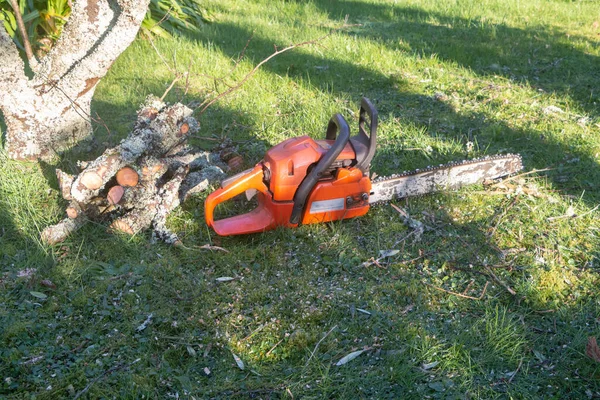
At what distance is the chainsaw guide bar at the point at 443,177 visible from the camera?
3.40m

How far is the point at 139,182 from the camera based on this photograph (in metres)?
3.25

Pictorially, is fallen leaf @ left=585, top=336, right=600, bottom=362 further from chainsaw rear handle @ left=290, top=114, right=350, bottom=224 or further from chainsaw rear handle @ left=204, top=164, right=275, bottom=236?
chainsaw rear handle @ left=204, top=164, right=275, bottom=236

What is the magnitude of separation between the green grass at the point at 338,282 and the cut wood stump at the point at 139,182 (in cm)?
10

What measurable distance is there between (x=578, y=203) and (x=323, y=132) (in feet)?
6.06

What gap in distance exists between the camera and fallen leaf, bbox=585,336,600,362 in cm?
233

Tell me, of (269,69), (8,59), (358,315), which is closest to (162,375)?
(358,315)

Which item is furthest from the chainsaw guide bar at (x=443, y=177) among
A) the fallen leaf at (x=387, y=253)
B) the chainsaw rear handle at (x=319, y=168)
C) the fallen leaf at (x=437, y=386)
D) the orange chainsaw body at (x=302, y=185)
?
the fallen leaf at (x=437, y=386)

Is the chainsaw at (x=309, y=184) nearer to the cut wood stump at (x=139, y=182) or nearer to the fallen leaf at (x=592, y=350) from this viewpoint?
the cut wood stump at (x=139, y=182)

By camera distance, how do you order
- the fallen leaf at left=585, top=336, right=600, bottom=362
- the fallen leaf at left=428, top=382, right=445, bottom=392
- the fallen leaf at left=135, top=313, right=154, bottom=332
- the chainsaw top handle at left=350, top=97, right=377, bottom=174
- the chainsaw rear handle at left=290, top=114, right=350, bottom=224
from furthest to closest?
the chainsaw top handle at left=350, top=97, right=377, bottom=174, the chainsaw rear handle at left=290, top=114, right=350, bottom=224, the fallen leaf at left=135, top=313, right=154, bottom=332, the fallen leaf at left=585, top=336, right=600, bottom=362, the fallen leaf at left=428, top=382, right=445, bottom=392

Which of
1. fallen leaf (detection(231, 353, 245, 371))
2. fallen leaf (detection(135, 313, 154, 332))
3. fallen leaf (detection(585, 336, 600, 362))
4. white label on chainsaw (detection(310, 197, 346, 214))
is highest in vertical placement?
white label on chainsaw (detection(310, 197, 346, 214))

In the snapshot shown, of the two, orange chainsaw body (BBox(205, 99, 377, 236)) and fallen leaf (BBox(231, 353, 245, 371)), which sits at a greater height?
orange chainsaw body (BBox(205, 99, 377, 236))

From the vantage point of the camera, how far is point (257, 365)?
2.39 m

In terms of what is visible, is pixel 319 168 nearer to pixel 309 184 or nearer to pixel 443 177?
pixel 309 184

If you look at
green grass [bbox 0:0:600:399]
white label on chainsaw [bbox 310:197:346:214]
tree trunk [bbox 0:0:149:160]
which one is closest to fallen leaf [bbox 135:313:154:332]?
green grass [bbox 0:0:600:399]
